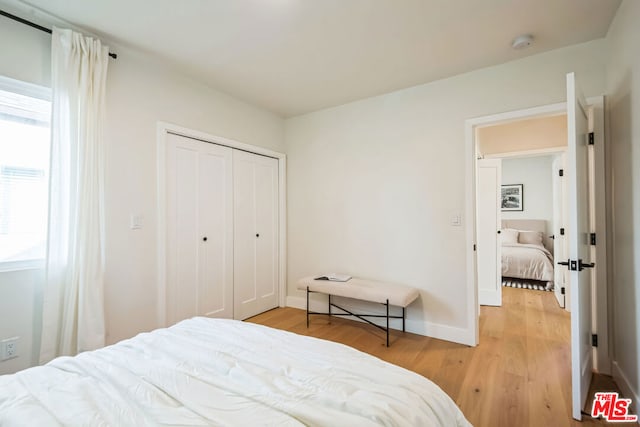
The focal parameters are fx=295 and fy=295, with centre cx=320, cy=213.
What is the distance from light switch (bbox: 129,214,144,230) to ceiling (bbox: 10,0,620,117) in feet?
4.38

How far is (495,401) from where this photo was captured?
1.89 meters

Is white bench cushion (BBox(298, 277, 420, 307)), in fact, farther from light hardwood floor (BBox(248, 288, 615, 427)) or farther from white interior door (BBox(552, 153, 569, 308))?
white interior door (BBox(552, 153, 569, 308))

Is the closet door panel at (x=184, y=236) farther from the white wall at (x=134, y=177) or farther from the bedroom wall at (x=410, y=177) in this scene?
the bedroom wall at (x=410, y=177)

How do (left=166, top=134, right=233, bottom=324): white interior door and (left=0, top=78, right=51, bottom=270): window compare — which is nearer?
(left=0, top=78, right=51, bottom=270): window

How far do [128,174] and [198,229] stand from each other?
804mm

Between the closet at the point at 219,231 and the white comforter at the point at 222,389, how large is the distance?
1468 millimetres

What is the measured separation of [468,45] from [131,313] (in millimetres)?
3412

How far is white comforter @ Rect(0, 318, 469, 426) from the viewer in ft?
2.91

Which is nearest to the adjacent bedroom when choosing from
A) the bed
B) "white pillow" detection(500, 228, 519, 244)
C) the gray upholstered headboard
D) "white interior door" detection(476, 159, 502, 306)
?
"white interior door" detection(476, 159, 502, 306)

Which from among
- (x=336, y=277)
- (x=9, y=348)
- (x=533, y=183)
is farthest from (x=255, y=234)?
(x=533, y=183)

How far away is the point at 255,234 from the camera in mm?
3582

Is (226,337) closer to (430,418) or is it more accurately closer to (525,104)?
(430,418)

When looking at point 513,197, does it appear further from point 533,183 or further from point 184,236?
point 184,236

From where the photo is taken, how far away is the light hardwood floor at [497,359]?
5.96ft
